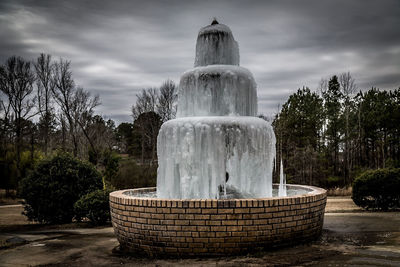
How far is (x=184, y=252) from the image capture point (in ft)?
18.0

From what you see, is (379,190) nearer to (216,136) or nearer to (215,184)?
(215,184)

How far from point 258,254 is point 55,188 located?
753cm

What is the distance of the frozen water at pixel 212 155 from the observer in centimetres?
676

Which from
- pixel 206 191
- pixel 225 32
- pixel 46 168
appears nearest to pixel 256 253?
pixel 206 191

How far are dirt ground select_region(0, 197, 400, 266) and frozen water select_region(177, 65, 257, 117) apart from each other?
3.09 m

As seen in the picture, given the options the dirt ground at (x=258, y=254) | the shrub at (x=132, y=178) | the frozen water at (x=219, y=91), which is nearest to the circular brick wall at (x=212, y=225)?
the dirt ground at (x=258, y=254)

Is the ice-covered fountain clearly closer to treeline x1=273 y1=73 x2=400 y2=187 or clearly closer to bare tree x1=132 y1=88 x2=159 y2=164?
treeline x1=273 y1=73 x2=400 y2=187

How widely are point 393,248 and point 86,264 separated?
15.3ft

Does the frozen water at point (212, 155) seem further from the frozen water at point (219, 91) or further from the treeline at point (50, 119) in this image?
the treeline at point (50, 119)

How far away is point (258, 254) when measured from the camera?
5.35 metres

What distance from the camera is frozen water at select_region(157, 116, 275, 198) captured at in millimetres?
6762

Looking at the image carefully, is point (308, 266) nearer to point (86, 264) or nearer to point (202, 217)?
point (202, 217)

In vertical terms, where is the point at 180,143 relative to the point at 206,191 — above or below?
above

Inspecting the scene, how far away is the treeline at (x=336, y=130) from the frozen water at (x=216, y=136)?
62.8 feet
